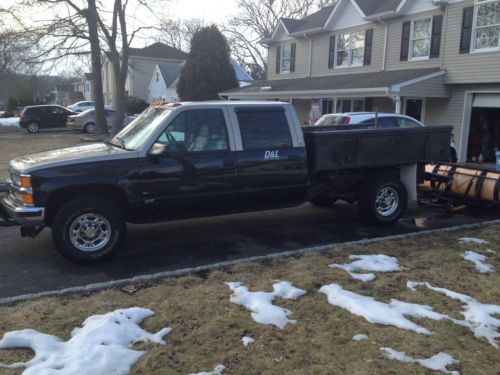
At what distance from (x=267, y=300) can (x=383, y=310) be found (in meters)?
1.06

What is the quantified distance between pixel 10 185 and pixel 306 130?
4.43 m

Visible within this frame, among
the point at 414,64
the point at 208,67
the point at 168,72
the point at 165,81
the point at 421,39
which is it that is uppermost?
the point at 168,72

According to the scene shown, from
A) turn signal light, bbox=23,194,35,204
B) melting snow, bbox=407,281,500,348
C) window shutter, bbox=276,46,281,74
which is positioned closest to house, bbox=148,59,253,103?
window shutter, bbox=276,46,281,74

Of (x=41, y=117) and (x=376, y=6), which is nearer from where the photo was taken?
(x=376, y=6)

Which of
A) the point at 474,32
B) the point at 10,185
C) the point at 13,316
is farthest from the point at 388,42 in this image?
the point at 13,316

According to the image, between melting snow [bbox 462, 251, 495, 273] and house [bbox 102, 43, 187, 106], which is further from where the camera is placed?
house [bbox 102, 43, 187, 106]

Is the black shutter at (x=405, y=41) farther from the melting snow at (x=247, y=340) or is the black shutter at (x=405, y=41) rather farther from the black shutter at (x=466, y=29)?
the melting snow at (x=247, y=340)

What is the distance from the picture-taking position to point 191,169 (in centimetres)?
598

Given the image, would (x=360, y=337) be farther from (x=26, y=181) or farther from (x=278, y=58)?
(x=278, y=58)

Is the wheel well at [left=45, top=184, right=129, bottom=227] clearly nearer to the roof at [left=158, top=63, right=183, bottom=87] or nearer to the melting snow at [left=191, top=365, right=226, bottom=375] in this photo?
the melting snow at [left=191, top=365, right=226, bottom=375]

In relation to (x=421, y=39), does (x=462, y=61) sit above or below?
below

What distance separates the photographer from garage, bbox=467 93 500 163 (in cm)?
1766

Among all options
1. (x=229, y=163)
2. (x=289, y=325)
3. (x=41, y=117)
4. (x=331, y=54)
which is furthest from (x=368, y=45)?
(x=41, y=117)

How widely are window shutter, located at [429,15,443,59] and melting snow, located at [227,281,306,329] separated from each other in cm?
1568
